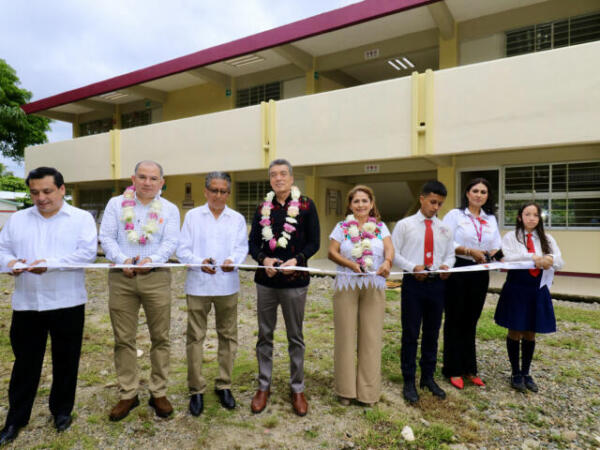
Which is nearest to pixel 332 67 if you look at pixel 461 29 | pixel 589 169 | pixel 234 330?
pixel 461 29

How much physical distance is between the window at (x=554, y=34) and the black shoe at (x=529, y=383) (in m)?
8.21

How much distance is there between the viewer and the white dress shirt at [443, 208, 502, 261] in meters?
3.68

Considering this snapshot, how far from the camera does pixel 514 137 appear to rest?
7633 millimetres

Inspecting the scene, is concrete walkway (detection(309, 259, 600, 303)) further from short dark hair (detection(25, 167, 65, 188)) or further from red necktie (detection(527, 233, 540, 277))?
short dark hair (detection(25, 167, 65, 188))

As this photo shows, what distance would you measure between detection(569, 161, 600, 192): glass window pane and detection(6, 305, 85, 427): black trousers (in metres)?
9.88

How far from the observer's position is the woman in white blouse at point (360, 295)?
3.22 metres

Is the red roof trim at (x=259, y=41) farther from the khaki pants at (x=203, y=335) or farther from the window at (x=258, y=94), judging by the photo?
the khaki pants at (x=203, y=335)

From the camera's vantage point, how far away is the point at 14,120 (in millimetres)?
26391

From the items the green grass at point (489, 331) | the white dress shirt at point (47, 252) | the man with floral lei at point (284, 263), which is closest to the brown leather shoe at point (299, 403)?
the man with floral lei at point (284, 263)

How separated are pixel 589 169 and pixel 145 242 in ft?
31.2

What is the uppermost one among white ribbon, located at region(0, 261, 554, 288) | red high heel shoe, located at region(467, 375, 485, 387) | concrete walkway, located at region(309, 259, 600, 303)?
white ribbon, located at region(0, 261, 554, 288)

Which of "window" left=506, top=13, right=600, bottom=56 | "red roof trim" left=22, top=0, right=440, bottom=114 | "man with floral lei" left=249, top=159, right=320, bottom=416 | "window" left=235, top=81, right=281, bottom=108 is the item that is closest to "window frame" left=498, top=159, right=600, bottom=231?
"window" left=506, top=13, right=600, bottom=56

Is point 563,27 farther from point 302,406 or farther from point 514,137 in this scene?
point 302,406

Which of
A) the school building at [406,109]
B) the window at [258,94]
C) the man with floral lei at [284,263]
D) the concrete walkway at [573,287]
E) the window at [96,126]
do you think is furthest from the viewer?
the window at [96,126]
